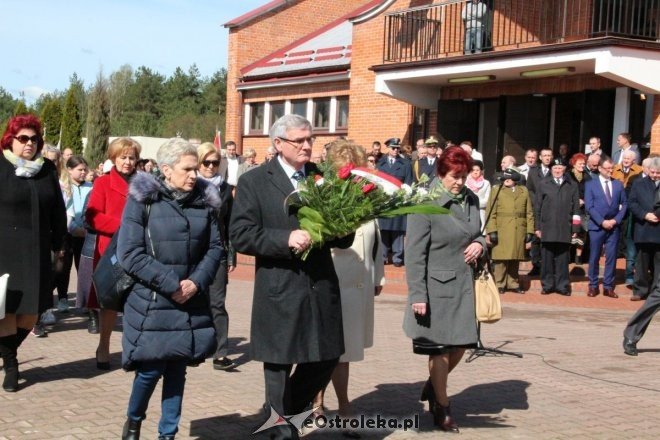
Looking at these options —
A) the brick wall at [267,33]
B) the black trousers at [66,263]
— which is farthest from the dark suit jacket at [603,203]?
the brick wall at [267,33]

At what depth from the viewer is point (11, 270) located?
7.84m

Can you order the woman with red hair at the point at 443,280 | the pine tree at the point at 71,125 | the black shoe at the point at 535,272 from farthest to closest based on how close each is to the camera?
the pine tree at the point at 71,125, the black shoe at the point at 535,272, the woman with red hair at the point at 443,280

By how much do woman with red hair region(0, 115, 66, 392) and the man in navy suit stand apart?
942 centimetres

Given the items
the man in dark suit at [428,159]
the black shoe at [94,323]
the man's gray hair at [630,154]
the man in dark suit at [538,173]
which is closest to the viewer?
the black shoe at [94,323]

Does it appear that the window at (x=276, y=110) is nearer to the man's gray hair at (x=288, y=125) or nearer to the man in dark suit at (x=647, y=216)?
the man in dark suit at (x=647, y=216)

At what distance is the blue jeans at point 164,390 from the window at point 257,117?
84.0ft

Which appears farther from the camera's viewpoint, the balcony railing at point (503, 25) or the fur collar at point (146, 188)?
the balcony railing at point (503, 25)

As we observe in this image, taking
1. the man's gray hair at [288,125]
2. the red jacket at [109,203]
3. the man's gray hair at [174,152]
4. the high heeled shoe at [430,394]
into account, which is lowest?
the high heeled shoe at [430,394]

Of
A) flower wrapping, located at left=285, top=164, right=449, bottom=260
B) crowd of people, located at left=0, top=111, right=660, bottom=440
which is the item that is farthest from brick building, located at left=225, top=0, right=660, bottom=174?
flower wrapping, located at left=285, top=164, right=449, bottom=260

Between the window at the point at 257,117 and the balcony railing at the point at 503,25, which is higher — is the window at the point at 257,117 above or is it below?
below

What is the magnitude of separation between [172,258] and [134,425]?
107cm

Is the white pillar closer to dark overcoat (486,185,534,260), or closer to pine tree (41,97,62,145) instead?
dark overcoat (486,185,534,260)

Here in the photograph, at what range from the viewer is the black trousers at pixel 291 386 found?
5.71 meters

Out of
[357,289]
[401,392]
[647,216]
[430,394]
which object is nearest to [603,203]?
[647,216]
